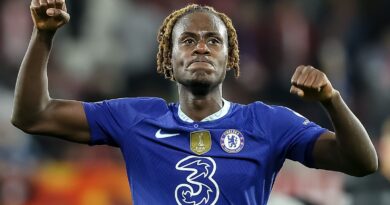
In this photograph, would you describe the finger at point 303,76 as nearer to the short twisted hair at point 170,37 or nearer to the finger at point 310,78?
the finger at point 310,78

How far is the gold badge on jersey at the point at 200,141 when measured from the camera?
5.03 m

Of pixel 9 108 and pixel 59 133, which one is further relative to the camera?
pixel 9 108

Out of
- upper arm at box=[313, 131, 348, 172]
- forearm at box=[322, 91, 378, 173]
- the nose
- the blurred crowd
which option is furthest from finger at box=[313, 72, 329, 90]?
the blurred crowd

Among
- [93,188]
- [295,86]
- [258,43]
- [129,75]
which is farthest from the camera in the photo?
[258,43]

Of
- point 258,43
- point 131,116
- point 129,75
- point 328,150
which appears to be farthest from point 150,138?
point 258,43

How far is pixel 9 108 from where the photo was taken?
28.9 ft

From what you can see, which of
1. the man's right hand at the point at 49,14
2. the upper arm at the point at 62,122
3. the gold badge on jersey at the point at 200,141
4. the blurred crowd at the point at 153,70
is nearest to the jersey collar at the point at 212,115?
the gold badge on jersey at the point at 200,141

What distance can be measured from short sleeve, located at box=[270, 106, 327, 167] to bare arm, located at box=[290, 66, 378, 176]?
0.04 metres

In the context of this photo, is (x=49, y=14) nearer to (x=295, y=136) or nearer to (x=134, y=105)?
(x=134, y=105)

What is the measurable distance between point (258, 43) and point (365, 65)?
1144 mm

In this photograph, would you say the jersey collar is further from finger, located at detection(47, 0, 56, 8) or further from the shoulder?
finger, located at detection(47, 0, 56, 8)

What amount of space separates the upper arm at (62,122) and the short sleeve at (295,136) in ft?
2.96

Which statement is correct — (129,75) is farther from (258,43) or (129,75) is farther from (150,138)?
(150,138)

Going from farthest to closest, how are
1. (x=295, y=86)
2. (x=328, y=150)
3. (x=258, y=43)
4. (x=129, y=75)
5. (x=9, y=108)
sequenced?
(x=258, y=43) < (x=129, y=75) < (x=9, y=108) < (x=328, y=150) < (x=295, y=86)
